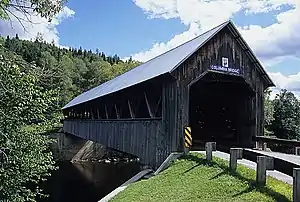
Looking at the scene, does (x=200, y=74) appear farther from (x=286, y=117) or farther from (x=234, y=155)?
(x=286, y=117)

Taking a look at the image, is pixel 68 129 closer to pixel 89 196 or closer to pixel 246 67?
pixel 89 196

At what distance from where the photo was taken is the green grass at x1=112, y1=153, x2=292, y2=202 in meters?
6.46

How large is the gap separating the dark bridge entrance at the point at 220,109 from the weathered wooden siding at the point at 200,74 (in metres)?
0.36

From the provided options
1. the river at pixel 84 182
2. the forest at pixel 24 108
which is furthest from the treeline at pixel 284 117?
the forest at pixel 24 108

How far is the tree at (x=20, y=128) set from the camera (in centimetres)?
614

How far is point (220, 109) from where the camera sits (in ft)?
54.3

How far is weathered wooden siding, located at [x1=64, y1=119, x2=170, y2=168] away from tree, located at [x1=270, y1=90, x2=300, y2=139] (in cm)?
2066

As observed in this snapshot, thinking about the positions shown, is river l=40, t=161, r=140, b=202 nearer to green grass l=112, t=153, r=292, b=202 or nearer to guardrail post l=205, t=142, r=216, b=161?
green grass l=112, t=153, r=292, b=202

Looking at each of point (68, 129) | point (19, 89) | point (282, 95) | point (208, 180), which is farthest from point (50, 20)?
point (282, 95)

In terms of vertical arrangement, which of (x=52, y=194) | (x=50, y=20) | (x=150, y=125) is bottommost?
(x=52, y=194)

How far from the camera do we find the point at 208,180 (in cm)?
805

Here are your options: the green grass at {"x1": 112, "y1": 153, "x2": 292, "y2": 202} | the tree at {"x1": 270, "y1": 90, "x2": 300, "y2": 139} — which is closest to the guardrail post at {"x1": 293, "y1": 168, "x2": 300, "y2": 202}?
the green grass at {"x1": 112, "y1": 153, "x2": 292, "y2": 202}

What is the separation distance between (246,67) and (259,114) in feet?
6.39

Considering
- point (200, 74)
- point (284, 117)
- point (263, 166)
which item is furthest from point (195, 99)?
point (284, 117)
